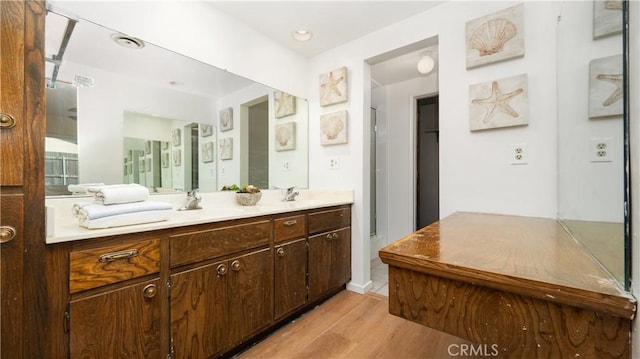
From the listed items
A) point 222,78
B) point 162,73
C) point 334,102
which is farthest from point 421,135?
point 162,73

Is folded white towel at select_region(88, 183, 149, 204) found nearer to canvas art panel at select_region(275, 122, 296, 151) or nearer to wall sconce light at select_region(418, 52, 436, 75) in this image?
canvas art panel at select_region(275, 122, 296, 151)

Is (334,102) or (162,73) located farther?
(334,102)

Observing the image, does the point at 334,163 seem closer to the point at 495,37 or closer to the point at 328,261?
the point at 328,261

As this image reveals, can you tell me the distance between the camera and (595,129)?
0.79m

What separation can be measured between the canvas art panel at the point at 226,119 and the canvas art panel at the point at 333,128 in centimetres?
85

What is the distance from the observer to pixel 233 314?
53.8 inches

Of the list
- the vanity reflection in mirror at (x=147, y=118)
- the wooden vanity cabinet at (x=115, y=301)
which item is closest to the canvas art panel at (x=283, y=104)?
the vanity reflection in mirror at (x=147, y=118)

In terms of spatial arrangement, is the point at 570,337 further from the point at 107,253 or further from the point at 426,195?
the point at 426,195

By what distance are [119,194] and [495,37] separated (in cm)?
226

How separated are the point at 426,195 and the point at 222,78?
117 inches

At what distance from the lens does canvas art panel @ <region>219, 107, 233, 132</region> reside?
1953 millimetres

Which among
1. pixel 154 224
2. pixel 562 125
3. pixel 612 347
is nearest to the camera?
pixel 612 347

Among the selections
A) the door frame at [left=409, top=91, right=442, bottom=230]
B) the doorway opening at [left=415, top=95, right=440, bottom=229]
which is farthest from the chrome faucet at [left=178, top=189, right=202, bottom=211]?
the doorway opening at [left=415, top=95, right=440, bottom=229]

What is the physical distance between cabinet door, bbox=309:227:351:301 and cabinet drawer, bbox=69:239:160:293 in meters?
1.06
